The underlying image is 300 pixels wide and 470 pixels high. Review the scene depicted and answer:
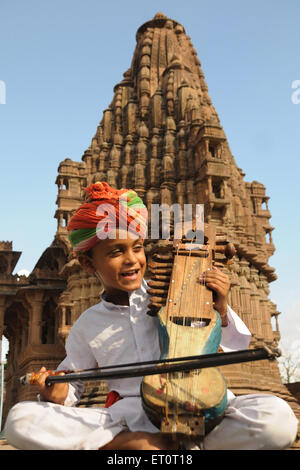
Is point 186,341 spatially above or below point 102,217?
below

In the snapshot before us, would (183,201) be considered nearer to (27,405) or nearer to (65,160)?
(65,160)

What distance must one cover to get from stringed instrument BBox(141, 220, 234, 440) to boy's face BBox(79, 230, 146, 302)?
0.62 feet

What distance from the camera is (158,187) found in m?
23.8

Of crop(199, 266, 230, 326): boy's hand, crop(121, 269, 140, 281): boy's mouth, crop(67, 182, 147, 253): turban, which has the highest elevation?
crop(67, 182, 147, 253): turban

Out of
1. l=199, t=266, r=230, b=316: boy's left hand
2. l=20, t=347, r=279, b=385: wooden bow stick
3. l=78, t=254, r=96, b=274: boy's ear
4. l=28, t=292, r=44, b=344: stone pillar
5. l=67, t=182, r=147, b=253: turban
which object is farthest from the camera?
l=28, t=292, r=44, b=344: stone pillar

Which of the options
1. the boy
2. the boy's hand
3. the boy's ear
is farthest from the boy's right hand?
the boy's hand

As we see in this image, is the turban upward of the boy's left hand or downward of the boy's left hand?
upward

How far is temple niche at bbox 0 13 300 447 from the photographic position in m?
21.7

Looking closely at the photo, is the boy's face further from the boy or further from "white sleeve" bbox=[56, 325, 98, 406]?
"white sleeve" bbox=[56, 325, 98, 406]

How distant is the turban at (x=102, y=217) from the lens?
3213 millimetres

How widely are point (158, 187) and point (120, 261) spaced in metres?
20.7

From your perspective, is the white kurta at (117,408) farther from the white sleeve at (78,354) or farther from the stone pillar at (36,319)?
the stone pillar at (36,319)

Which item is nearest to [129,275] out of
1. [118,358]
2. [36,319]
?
[118,358]

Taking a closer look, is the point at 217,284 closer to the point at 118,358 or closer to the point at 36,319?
the point at 118,358
